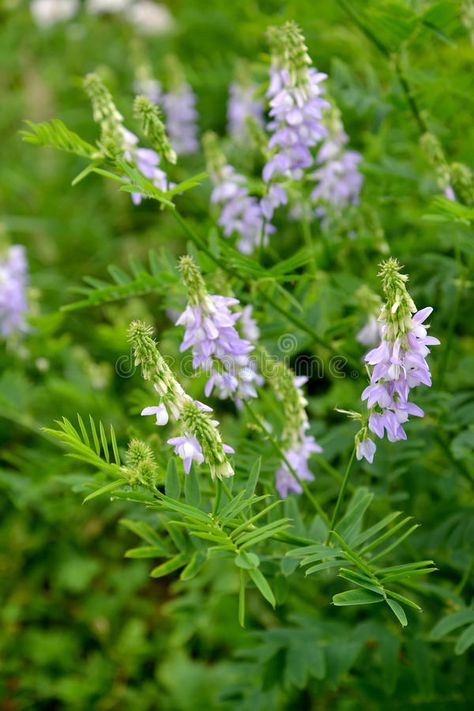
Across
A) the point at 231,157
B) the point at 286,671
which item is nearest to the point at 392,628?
the point at 286,671

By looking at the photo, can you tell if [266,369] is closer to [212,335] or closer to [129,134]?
[212,335]

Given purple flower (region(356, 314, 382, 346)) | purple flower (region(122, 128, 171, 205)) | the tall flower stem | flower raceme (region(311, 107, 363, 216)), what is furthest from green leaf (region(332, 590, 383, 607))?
flower raceme (region(311, 107, 363, 216))

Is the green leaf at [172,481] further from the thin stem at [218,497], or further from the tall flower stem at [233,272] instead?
the tall flower stem at [233,272]

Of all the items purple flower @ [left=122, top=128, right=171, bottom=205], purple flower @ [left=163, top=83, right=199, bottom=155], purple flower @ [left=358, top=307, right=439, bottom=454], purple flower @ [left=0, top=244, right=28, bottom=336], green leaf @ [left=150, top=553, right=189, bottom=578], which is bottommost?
purple flower @ [left=0, top=244, right=28, bottom=336]

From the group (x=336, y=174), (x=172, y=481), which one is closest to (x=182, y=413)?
(x=172, y=481)

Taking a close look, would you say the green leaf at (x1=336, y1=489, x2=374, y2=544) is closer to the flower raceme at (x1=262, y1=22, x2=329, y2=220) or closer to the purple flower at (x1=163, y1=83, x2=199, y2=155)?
the flower raceme at (x1=262, y1=22, x2=329, y2=220)

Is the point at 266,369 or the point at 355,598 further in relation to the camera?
the point at 266,369
